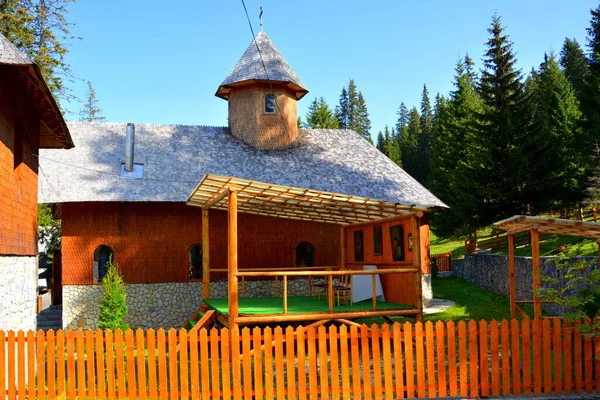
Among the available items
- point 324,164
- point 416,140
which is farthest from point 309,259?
point 416,140

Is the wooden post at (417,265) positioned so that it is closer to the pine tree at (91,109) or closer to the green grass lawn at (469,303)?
the green grass lawn at (469,303)

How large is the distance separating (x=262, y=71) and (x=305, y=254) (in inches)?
308

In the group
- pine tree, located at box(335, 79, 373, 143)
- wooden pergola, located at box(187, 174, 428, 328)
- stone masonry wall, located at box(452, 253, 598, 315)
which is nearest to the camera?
wooden pergola, located at box(187, 174, 428, 328)

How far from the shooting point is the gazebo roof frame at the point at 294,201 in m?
12.2

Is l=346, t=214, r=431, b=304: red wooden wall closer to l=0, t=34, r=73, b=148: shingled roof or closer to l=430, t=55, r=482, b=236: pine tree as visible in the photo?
l=0, t=34, r=73, b=148: shingled roof

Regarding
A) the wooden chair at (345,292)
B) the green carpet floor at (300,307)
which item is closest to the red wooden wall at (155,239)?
the green carpet floor at (300,307)

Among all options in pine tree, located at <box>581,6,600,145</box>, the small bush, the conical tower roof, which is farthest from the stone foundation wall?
pine tree, located at <box>581,6,600,145</box>

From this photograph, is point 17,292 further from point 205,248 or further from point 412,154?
point 412,154

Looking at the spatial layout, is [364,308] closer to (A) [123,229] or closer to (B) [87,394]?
(B) [87,394]

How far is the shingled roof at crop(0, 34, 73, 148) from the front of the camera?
8469 millimetres

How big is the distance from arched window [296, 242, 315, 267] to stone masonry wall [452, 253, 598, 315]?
7245mm

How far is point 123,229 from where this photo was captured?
19672 mm

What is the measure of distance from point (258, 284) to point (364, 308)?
779 centimetres

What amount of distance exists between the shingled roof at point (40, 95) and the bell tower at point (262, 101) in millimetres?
10116
